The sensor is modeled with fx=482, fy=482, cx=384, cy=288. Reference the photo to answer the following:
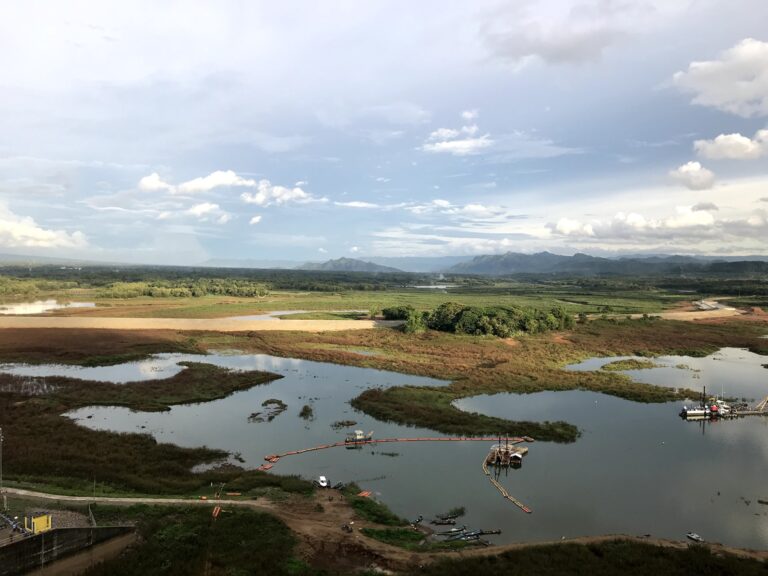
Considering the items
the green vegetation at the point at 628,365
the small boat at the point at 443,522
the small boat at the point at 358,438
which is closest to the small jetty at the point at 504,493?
the small boat at the point at 443,522

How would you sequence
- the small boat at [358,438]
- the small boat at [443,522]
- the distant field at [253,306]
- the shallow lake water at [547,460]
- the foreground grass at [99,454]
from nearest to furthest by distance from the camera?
the small boat at [443,522] → the shallow lake water at [547,460] → the foreground grass at [99,454] → the small boat at [358,438] → the distant field at [253,306]

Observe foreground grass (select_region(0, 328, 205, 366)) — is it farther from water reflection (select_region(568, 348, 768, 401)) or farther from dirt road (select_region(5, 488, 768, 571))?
water reflection (select_region(568, 348, 768, 401))

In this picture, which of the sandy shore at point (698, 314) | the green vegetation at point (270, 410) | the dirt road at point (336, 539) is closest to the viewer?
the dirt road at point (336, 539)

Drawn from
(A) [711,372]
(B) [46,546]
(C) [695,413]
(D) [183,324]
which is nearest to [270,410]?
(B) [46,546]

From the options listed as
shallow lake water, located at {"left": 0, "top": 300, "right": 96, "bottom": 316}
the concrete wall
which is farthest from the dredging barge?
shallow lake water, located at {"left": 0, "top": 300, "right": 96, "bottom": 316}

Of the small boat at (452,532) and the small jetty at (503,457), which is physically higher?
the small jetty at (503,457)

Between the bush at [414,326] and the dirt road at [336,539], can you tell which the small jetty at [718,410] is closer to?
the dirt road at [336,539]

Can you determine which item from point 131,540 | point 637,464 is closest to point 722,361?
point 637,464
